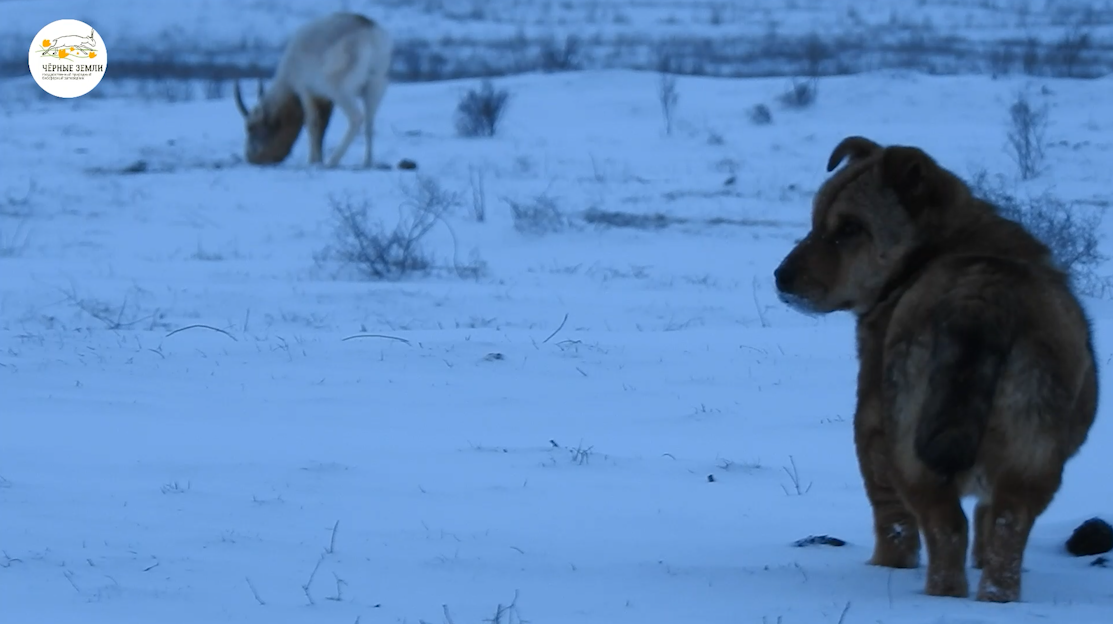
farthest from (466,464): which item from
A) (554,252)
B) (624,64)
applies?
(624,64)

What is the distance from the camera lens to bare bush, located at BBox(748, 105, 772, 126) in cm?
2412

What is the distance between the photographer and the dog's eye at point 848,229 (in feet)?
13.9

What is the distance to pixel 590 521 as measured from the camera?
5.00 m

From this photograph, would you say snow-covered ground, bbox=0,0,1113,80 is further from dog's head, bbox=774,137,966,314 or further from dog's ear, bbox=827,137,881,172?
dog's head, bbox=774,137,966,314

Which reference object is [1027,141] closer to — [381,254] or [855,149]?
[381,254]

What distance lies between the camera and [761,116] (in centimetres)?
2431

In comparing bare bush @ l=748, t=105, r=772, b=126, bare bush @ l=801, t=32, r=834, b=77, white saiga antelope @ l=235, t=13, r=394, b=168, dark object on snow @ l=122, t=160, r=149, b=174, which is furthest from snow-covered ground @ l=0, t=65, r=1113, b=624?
bare bush @ l=801, t=32, r=834, b=77

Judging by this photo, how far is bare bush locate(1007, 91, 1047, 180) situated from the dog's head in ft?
47.5

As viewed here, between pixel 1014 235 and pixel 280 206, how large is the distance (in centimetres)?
1260

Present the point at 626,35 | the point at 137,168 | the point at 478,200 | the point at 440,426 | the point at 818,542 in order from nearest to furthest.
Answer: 1. the point at 818,542
2. the point at 440,426
3. the point at 478,200
4. the point at 137,168
5. the point at 626,35

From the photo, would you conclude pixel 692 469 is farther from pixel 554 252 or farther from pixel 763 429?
pixel 554 252

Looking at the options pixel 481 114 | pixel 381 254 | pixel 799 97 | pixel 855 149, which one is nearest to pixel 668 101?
pixel 799 97

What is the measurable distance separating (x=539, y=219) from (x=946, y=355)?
1078 cm

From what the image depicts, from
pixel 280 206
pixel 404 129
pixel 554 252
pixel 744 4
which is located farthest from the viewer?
pixel 744 4
